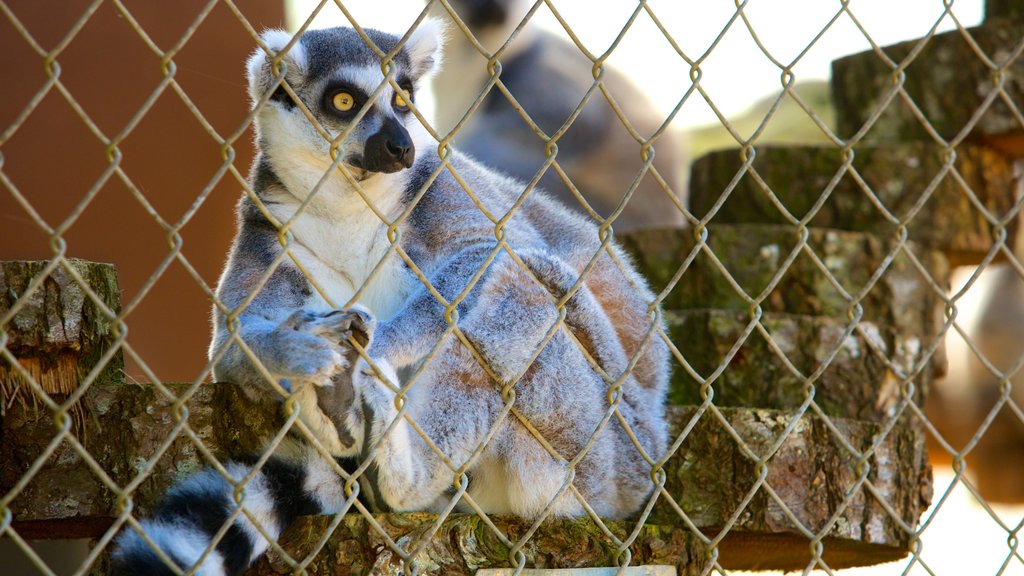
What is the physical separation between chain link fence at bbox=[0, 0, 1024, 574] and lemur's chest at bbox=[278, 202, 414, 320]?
6cm

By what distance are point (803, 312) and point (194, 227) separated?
9.61 ft

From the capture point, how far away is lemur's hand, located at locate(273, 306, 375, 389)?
239cm

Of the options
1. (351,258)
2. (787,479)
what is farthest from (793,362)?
(351,258)

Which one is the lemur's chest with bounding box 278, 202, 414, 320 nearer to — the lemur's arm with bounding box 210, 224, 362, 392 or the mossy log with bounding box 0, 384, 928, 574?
the lemur's arm with bounding box 210, 224, 362, 392

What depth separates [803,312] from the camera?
4.68 metres

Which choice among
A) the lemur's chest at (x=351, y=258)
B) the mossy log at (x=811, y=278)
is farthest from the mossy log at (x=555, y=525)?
the mossy log at (x=811, y=278)

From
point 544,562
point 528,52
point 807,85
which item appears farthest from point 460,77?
point 544,562

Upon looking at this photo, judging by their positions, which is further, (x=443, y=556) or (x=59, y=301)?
(x=59, y=301)

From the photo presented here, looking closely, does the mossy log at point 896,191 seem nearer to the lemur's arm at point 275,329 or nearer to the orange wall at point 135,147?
the orange wall at point 135,147

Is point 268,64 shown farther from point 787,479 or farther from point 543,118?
point 543,118

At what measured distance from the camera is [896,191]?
16.5ft

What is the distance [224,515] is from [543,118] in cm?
678

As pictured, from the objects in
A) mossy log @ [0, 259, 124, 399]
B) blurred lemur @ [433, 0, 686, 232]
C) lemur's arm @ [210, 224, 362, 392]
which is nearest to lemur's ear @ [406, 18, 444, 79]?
lemur's arm @ [210, 224, 362, 392]

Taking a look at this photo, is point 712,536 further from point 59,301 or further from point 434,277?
point 59,301
